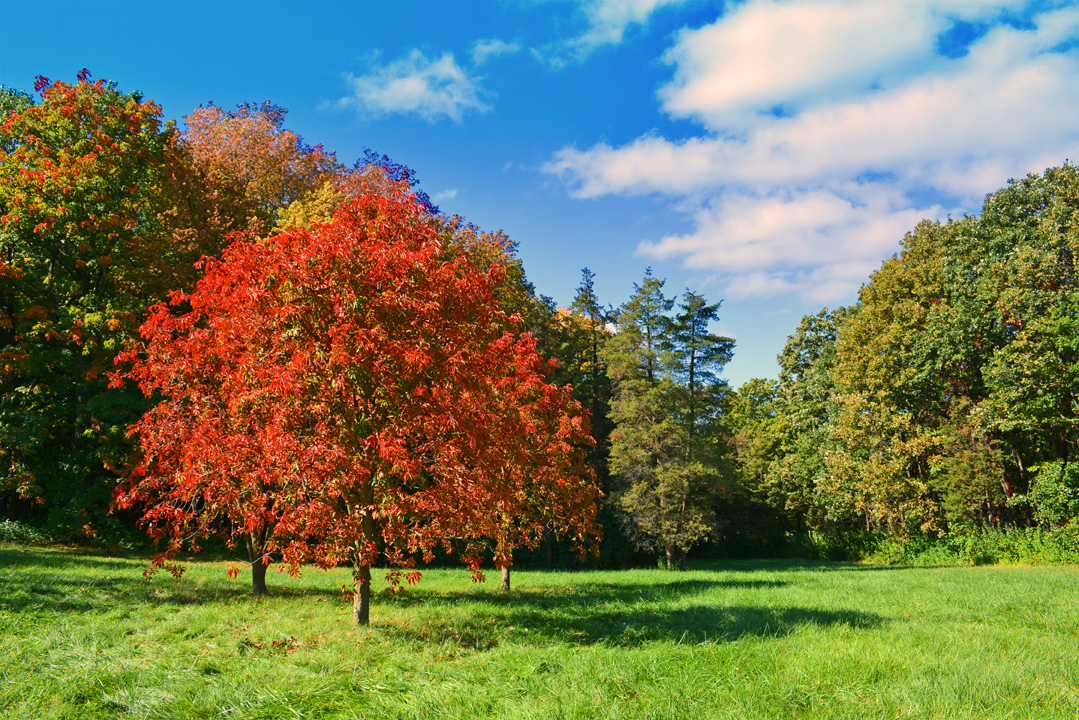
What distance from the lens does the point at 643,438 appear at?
29922mm

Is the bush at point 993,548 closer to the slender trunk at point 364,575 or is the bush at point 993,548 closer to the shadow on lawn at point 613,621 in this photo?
the shadow on lawn at point 613,621

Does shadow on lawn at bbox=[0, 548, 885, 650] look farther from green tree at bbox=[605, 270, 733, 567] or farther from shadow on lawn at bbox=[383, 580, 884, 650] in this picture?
green tree at bbox=[605, 270, 733, 567]

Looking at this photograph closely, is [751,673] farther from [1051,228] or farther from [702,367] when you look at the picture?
[702,367]

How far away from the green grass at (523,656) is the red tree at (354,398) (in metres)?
1.31

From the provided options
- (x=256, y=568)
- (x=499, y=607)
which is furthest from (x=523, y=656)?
(x=256, y=568)

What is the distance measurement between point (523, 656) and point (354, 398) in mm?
4199

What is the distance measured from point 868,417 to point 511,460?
24859mm

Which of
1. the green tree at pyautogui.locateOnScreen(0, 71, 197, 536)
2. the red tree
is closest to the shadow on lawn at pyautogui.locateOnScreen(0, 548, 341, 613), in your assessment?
the red tree

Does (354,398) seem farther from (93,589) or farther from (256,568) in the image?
(93,589)

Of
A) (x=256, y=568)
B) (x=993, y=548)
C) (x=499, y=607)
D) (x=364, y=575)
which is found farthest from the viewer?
(x=993, y=548)

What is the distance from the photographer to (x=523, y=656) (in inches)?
269

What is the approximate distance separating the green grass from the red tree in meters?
1.31

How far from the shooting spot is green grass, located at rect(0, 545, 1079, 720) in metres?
4.95

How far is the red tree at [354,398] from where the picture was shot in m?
7.52
